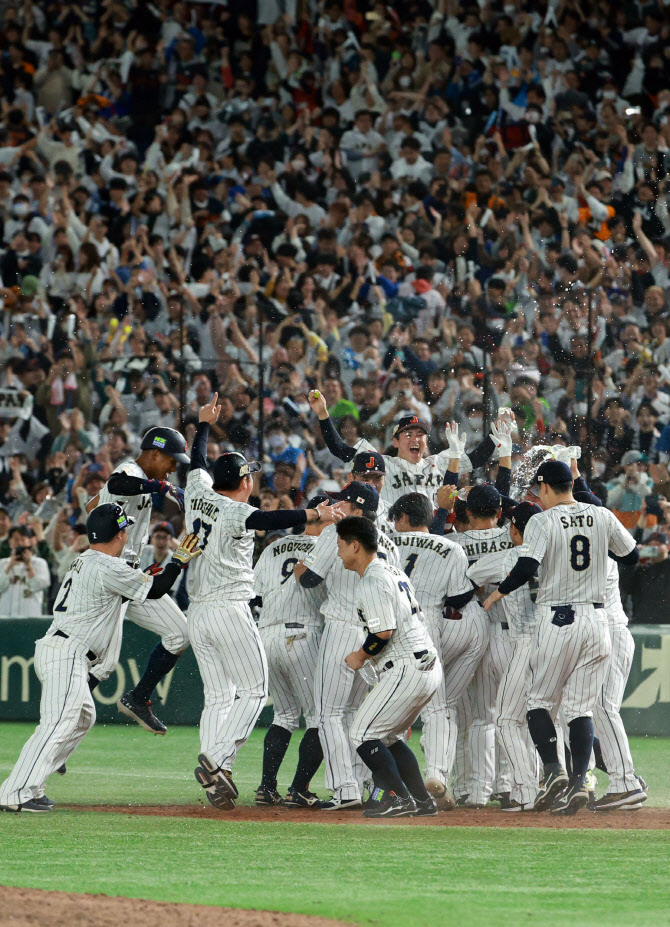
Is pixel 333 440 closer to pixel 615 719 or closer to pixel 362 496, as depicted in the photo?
pixel 362 496

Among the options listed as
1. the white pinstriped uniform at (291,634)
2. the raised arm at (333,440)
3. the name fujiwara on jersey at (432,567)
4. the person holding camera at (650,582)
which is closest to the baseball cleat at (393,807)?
the white pinstriped uniform at (291,634)

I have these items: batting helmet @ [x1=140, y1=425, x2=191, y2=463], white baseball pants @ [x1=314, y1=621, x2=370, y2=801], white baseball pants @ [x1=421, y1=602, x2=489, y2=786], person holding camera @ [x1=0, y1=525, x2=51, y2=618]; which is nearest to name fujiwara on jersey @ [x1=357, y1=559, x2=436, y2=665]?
white baseball pants @ [x1=314, y1=621, x2=370, y2=801]

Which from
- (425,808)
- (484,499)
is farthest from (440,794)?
(484,499)

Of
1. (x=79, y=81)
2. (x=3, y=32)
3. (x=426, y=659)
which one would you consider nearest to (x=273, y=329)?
(x=426, y=659)

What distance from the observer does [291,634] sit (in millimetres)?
8438

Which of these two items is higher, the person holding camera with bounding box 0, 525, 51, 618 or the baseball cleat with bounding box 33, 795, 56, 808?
the person holding camera with bounding box 0, 525, 51, 618

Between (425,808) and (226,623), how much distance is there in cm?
150

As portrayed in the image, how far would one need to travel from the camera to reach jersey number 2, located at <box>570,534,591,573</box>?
7.70 meters

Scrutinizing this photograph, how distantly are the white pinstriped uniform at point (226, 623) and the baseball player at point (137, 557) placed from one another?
41 cm

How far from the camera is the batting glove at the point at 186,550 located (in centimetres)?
738

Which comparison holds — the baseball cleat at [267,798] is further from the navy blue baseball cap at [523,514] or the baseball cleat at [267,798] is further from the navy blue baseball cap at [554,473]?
the navy blue baseball cap at [554,473]

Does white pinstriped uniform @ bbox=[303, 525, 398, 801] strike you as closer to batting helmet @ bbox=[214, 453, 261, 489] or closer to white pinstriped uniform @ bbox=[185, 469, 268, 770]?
white pinstriped uniform @ bbox=[185, 469, 268, 770]

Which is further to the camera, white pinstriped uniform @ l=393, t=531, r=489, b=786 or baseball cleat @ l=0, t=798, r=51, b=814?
white pinstriped uniform @ l=393, t=531, r=489, b=786

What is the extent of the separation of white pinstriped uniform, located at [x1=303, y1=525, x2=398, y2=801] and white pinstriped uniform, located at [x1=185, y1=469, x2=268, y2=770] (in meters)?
0.36
